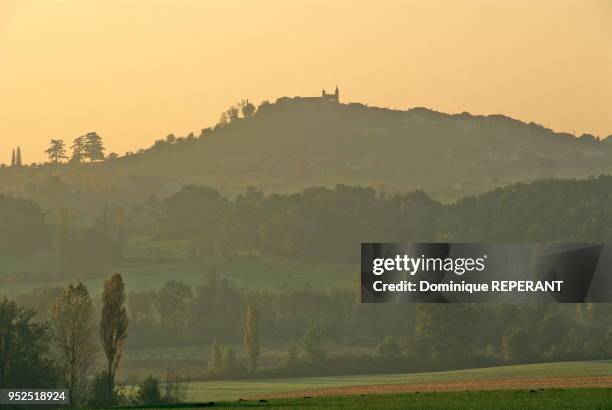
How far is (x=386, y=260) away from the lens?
101938 mm

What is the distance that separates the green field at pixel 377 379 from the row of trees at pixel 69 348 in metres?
39.8

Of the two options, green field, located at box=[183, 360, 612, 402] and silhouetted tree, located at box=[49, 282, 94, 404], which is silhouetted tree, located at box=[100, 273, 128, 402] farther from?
green field, located at box=[183, 360, 612, 402]

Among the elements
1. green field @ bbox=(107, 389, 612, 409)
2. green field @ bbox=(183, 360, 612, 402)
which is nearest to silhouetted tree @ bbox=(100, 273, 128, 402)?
green field @ bbox=(107, 389, 612, 409)

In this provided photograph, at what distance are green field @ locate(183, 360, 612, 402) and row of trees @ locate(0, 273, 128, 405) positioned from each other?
3979 centimetres

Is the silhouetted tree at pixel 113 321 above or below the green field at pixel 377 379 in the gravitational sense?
above

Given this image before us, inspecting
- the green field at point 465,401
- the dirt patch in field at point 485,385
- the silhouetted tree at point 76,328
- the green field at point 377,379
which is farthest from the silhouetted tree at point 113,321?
the green field at point 377,379

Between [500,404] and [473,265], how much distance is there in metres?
34.4

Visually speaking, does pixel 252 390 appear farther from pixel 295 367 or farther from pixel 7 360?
pixel 7 360

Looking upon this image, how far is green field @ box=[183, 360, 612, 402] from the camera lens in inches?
5664

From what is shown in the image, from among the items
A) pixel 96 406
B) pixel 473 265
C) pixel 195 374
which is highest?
pixel 473 265

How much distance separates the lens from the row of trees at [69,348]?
8758 centimetres

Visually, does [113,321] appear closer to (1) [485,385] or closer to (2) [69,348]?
(2) [69,348]

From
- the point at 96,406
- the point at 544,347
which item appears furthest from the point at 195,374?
the point at 96,406

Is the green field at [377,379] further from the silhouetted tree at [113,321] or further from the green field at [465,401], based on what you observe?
the green field at [465,401]
